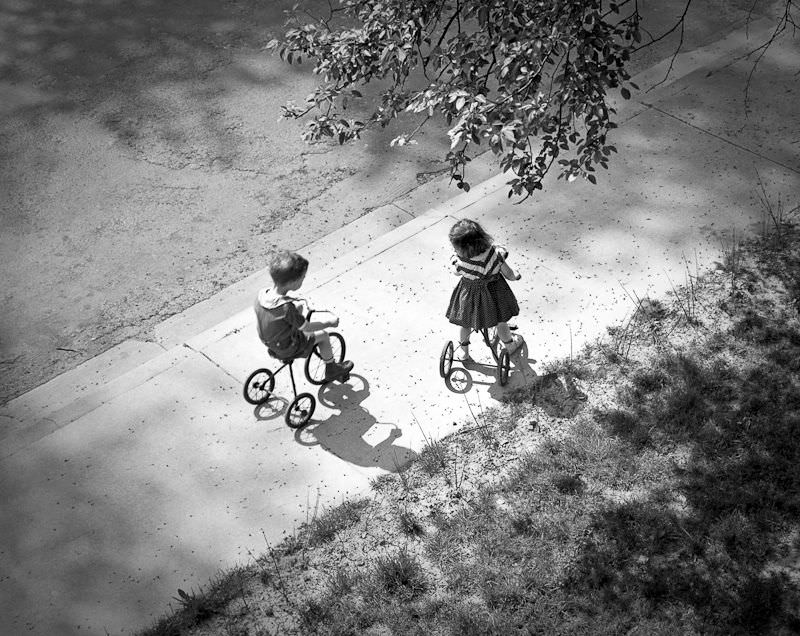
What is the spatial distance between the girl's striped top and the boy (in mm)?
895

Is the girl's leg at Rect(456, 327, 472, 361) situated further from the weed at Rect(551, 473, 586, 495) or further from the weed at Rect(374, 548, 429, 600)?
the weed at Rect(374, 548, 429, 600)

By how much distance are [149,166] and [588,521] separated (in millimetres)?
5842

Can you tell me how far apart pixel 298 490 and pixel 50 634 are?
5.22 ft

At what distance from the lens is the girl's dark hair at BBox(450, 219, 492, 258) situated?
239 inches

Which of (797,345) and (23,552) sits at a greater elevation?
(797,345)

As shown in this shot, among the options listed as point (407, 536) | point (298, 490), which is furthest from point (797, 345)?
point (298, 490)

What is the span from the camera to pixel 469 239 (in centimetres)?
610

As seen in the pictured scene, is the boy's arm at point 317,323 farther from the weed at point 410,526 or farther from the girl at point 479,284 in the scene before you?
the weed at point 410,526

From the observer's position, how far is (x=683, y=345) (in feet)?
22.3

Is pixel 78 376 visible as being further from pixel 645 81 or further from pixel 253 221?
pixel 645 81

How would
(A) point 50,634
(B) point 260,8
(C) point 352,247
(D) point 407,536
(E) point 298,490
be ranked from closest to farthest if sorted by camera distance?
(A) point 50,634 → (D) point 407,536 → (E) point 298,490 → (C) point 352,247 → (B) point 260,8

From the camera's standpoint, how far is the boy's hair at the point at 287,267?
5.93m

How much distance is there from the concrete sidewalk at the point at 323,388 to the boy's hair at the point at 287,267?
1.05m

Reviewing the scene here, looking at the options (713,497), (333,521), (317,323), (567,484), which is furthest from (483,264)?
(713,497)
